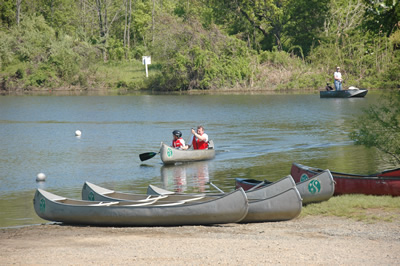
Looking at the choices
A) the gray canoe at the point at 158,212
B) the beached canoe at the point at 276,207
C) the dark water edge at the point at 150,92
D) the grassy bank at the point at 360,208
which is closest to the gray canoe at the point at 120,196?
the gray canoe at the point at 158,212

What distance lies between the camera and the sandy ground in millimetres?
9578

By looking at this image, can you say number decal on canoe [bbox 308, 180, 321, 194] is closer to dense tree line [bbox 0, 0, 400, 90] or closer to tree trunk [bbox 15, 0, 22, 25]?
dense tree line [bbox 0, 0, 400, 90]

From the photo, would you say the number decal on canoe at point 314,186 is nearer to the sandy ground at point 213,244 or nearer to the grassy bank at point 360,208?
the grassy bank at point 360,208

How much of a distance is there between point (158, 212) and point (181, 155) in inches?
395

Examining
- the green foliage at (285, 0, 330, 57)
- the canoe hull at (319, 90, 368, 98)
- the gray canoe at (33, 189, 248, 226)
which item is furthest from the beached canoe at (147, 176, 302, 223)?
the green foliage at (285, 0, 330, 57)

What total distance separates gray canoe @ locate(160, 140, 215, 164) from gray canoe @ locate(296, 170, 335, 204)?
8807 mm

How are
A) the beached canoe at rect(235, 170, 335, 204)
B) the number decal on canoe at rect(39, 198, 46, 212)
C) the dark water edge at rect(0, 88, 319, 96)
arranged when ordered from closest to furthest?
the number decal on canoe at rect(39, 198, 46, 212) → the beached canoe at rect(235, 170, 335, 204) → the dark water edge at rect(0, 88, 319, 96)

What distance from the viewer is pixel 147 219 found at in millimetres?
12477

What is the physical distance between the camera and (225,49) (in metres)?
62.3

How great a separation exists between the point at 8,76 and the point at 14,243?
5983 cm

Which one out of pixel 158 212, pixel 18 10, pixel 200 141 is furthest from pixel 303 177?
pixel 18 10

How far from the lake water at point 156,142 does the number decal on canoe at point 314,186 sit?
3885 mm

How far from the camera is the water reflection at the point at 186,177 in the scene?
18234mm

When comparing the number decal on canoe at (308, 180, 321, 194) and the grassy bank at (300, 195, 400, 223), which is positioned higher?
the number decal on canoe at (308, 180, 321, 194)
